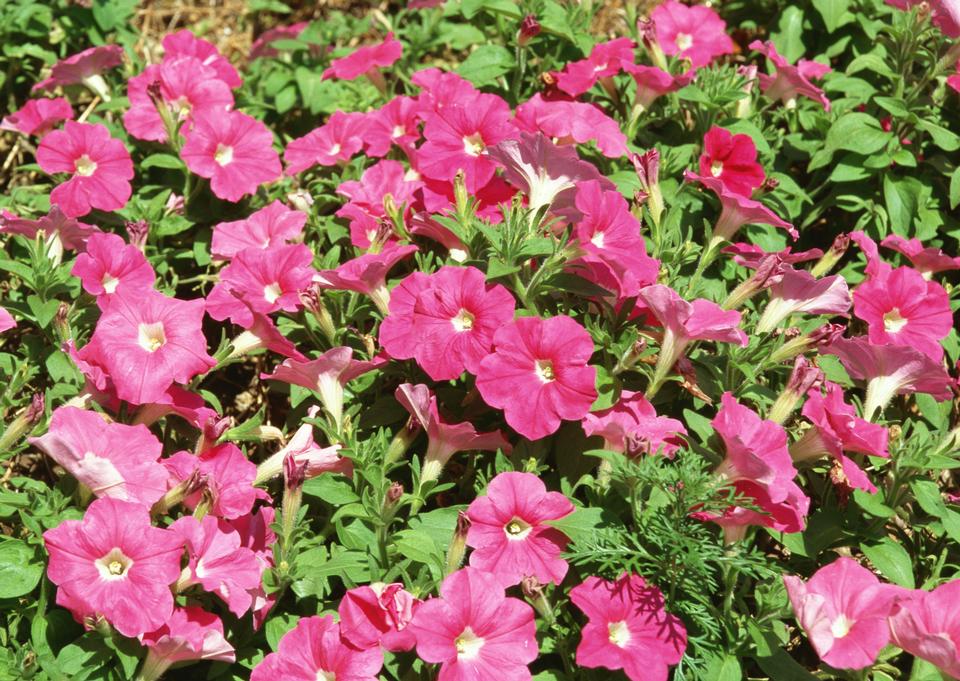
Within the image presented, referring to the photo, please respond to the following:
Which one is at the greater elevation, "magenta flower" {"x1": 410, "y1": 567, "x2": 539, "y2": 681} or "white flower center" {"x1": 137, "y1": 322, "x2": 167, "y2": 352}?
"white flower center" {"x1": 137, "y1": 322, "x2": 167, "y2": 352}

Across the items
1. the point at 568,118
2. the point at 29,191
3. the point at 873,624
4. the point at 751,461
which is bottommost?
the point at 29,191

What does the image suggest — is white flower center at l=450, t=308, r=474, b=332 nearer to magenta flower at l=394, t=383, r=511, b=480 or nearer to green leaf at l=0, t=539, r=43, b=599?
magenta flower at l=394, t=383, r=511, b=480

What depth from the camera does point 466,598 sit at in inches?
79.9

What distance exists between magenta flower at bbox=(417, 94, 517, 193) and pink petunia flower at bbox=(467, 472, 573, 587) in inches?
37.0

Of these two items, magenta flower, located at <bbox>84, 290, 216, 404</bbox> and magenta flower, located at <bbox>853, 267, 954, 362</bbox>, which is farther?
magenta flower, located at <bbox>853, 267, 954, 362</bbox>

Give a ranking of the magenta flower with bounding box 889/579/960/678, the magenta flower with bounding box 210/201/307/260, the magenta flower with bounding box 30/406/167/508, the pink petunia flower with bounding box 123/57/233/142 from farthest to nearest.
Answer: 1. the pink petunia flower with bounding box 123/57/233/142
2. the magenta flower with bounding box 210/201/307/260
3. the magenta flower with bounding box 30/406/167/508
4. the magenta flower with bounding box 889/579/960/678

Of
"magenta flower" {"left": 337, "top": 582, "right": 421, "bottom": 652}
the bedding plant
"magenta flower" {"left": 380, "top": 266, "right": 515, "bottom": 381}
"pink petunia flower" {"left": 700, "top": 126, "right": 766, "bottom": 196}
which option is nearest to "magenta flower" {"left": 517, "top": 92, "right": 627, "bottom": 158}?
the bedding plant

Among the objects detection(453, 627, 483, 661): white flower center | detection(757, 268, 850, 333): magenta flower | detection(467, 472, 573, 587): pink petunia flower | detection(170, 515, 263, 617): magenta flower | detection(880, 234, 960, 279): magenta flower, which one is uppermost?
detection(757, 268, 850, 333): magenta flower

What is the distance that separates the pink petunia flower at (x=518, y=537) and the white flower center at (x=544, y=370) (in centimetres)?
23

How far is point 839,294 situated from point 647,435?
588 mm

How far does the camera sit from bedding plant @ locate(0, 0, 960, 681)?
2076 millimetres

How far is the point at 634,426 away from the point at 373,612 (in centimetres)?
70

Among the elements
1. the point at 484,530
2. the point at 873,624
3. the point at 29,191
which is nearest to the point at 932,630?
the point at 873,624

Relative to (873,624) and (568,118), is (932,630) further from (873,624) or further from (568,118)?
(568,118)
